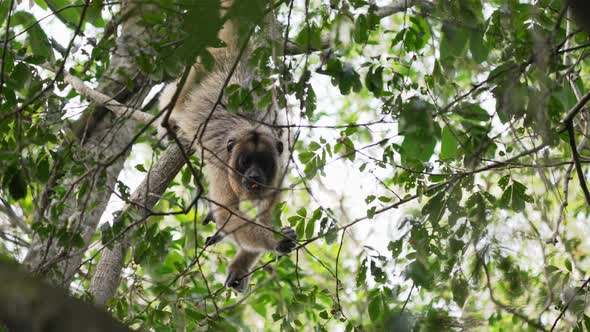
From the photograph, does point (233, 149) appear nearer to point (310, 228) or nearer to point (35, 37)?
point (310, 228)

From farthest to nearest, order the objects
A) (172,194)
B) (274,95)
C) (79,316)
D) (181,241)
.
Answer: (181,241) < (172,194) < (274,95) < (79,316)

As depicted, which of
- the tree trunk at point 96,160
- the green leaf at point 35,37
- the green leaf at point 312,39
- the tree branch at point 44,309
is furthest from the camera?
the green leaf at point 35,37

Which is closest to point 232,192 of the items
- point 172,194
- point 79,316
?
point 172,194

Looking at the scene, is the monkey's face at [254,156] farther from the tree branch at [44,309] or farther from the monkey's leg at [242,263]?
the tree branch at [44,309]

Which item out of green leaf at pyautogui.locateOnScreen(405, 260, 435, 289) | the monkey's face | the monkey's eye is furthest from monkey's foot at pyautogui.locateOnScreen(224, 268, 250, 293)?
green leaf at pyautogui.locateOnScreen(405, 260, 435, 289)

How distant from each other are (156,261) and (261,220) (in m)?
1.88

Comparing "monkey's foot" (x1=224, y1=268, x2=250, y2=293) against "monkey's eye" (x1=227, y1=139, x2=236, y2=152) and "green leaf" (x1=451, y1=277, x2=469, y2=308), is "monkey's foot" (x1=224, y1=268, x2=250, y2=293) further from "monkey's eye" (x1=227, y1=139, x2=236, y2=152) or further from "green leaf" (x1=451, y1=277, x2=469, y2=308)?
"green leaf" (x1=451, y1=277, x2=469, y2=308)

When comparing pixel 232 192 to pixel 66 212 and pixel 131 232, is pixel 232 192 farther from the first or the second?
pixel 131 232

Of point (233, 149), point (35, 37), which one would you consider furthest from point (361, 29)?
point (233, 149)

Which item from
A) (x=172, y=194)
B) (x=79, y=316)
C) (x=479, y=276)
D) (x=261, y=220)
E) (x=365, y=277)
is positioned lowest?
(x=79, y=316)

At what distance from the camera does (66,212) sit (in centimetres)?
531

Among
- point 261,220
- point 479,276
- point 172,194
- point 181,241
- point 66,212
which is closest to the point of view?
point 479,276

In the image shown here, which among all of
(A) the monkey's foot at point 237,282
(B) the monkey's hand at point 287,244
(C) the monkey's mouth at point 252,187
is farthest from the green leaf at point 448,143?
(A) the monkey's foot at point 237,282

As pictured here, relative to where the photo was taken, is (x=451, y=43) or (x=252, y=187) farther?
(x=252, y=187)
